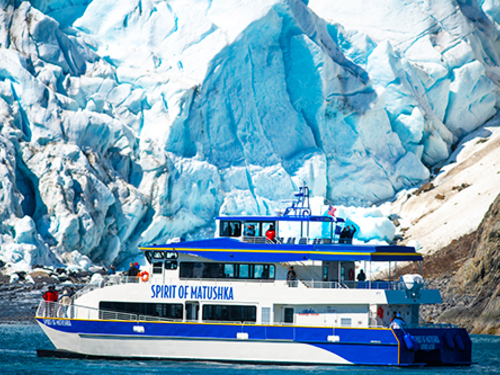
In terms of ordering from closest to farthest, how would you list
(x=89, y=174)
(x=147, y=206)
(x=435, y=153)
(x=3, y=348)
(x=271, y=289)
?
(x=271, y=289) < (x=3, y=348) < (x=89, y=174) < (x=147, y=206) < (x=435, y=153)

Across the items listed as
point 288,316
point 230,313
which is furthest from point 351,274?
point 230,313

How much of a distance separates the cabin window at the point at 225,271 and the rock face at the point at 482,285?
53.0 feet

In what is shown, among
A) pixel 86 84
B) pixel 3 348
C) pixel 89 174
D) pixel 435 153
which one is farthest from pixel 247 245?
pixel 435 153

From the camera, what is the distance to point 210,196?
50.7 m

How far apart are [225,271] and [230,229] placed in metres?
1.61

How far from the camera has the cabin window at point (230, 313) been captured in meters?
23.5

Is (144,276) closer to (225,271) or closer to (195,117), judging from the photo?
(225,271)

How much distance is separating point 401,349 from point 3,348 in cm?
1468

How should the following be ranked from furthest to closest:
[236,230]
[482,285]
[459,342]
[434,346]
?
[482,285], [236,230], [459,342], [434,346]

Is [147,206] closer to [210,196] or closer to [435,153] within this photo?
[210,196]

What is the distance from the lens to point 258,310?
77.0 ft

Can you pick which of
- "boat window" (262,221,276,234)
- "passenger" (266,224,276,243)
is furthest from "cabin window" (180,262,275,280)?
"boat window" (262,221,276,234)

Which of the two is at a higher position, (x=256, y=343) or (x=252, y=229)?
(x=252, y=229)

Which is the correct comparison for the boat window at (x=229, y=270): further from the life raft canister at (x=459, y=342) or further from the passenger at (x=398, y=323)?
the life raft canister at (x=459, y=342)
